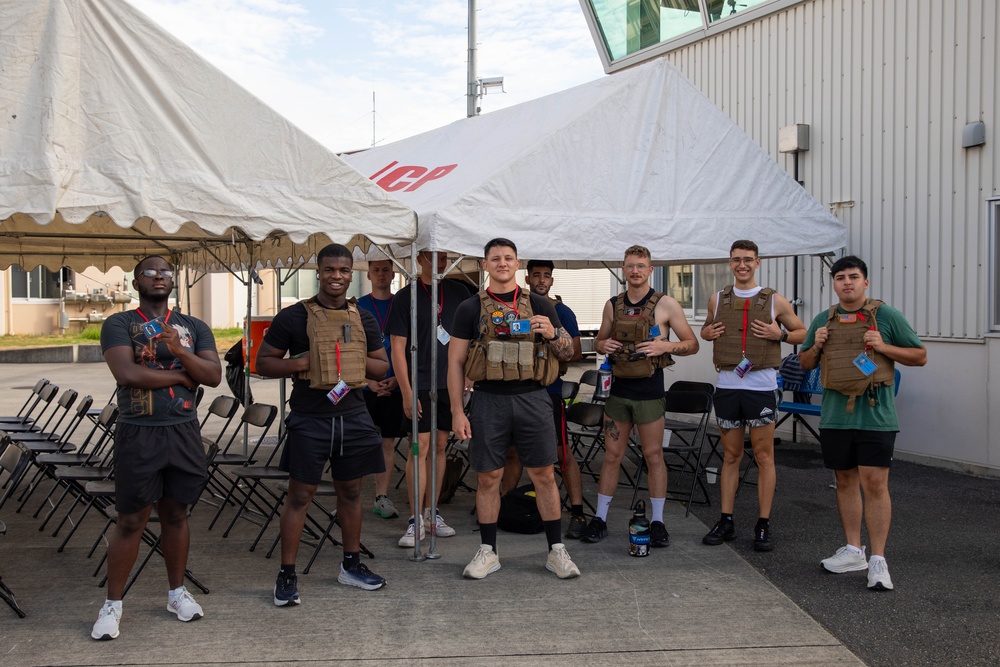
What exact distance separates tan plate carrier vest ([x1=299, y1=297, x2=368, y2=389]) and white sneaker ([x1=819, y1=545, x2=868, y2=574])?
2.86m

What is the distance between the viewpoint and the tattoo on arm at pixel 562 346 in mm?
4879

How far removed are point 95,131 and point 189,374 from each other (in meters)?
1.43

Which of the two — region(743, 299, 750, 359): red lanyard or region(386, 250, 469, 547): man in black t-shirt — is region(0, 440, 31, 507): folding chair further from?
region(743, 299, 750, 359): red lanyard

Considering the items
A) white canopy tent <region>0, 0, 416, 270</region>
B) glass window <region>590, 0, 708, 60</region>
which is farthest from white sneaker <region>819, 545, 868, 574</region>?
glass window <region>590, 0, 708, 60</region>

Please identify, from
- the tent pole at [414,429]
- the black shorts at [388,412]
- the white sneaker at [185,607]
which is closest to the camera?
the white sneaker at [185,607]

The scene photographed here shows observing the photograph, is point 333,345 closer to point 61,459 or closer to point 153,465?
point 153,465

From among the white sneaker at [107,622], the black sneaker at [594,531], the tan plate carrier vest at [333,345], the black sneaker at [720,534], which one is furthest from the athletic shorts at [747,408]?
the white sneaker at [107,622]

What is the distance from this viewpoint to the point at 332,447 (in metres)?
4.55

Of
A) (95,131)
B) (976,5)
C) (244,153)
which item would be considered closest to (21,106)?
(95,131)

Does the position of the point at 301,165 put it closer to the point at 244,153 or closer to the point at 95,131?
the point at 244,153

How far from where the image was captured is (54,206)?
165 inches

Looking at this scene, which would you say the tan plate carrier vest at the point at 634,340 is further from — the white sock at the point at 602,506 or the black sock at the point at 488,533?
the black sock at the point at 488,533

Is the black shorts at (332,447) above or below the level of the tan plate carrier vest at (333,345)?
below

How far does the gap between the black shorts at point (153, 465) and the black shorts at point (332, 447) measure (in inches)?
21.0
